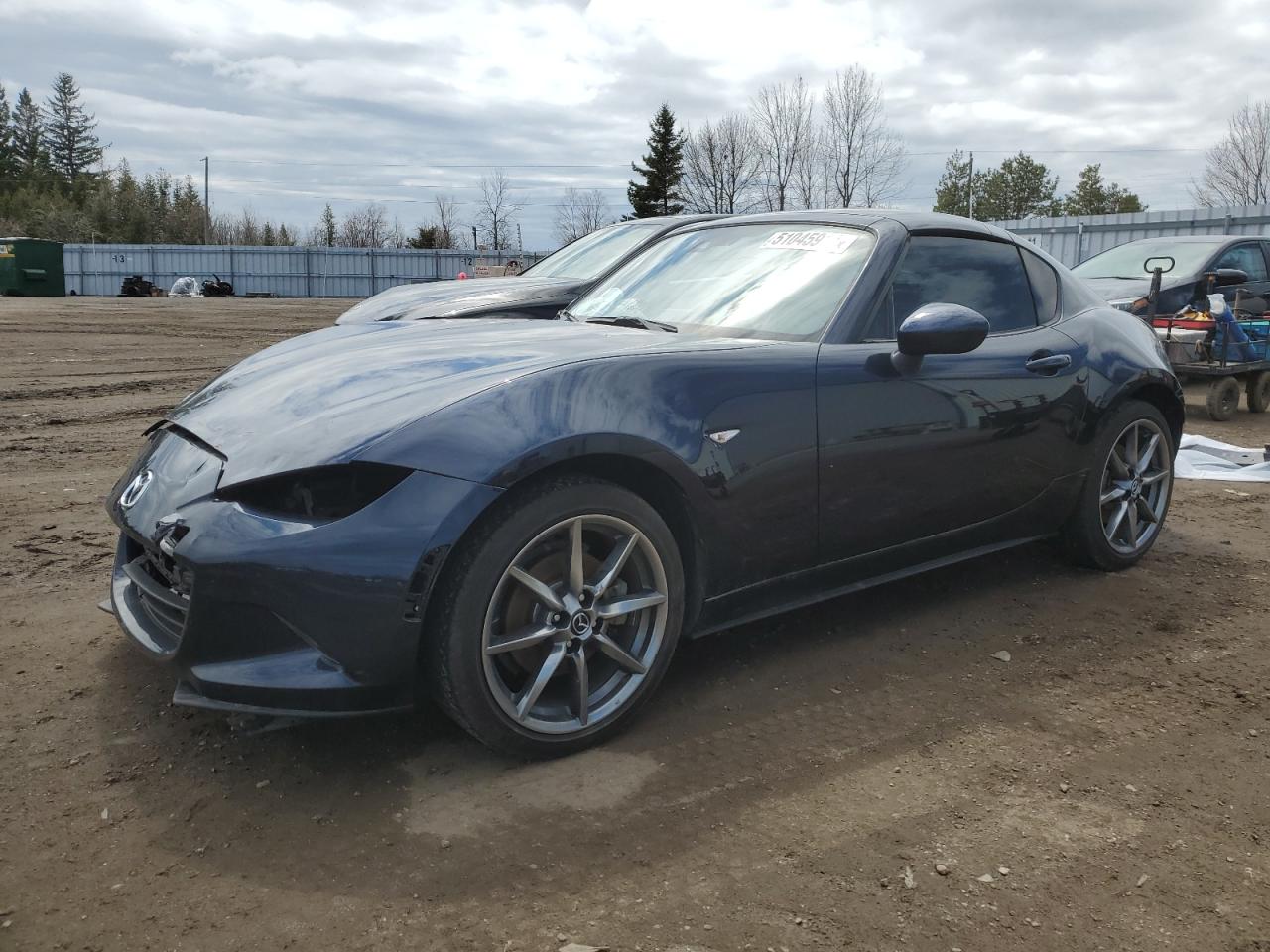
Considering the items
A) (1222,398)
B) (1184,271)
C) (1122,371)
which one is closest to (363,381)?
(1122,371)

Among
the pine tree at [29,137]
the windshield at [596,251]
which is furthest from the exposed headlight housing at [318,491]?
the pine tree at [29,137]

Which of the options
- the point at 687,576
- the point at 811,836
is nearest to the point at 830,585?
the point at 687,576

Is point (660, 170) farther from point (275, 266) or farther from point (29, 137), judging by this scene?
point (29, 137)

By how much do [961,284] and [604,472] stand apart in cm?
178

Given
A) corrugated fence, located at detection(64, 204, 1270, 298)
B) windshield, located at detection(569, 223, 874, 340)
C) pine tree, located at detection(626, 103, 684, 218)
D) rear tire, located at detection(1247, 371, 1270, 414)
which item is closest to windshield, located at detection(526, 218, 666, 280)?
windshield, located at detection(569, 223, 874, 340)

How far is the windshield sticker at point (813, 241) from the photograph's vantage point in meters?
3.61

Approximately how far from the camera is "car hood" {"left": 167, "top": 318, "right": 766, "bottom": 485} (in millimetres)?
2586

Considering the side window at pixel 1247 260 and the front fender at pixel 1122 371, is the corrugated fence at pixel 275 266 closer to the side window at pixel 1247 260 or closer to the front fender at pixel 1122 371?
the side window at pixel 1247 260

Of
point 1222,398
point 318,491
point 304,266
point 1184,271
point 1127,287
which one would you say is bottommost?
point 1222,398

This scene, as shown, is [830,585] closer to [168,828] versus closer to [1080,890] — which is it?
[1080,890]

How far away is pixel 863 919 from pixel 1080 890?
1.65 feet

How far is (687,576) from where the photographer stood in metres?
3.01

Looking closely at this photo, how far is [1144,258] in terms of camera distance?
1146cm

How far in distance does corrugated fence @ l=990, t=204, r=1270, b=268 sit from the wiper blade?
2185 cm
